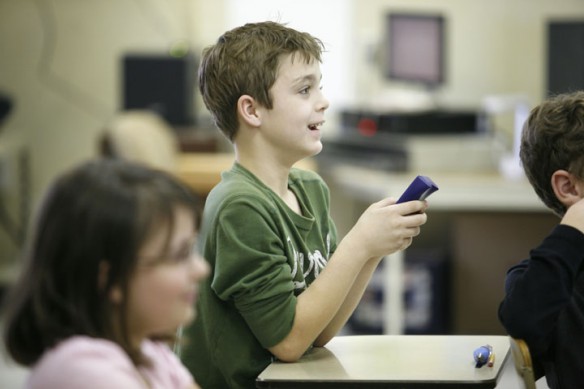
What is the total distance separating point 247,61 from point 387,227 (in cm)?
38

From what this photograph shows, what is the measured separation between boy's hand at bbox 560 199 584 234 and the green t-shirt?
0.41 metres

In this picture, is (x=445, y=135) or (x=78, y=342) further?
Result: (x=445, y=135)

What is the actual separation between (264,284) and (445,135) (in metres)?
2.91

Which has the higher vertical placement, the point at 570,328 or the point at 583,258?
the point at 583,258

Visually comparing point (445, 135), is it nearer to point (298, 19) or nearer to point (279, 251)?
point (298, 19)

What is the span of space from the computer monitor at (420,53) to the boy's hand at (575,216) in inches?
128

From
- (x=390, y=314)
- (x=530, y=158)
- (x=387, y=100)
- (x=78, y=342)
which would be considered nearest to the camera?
(x=78, y=342)

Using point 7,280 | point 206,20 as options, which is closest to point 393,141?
point 206,20

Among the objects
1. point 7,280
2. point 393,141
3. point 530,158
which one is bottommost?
point 7,280

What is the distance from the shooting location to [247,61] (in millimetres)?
1761

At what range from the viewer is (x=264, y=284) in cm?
161

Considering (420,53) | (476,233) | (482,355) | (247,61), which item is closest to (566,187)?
(482,355)

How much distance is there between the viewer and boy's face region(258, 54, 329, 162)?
5.75 ft

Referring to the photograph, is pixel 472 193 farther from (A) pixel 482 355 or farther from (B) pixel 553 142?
(A) pixel 482 355
